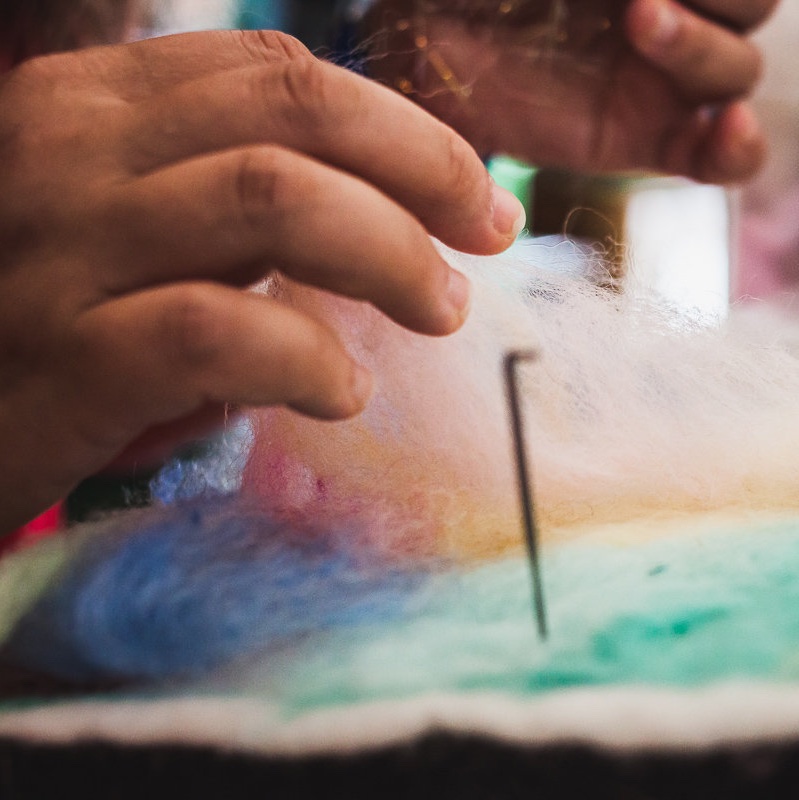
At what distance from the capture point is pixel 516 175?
83cm

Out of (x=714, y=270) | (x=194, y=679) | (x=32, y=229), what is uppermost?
(x=32, y=229)

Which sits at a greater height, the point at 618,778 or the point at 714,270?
the point at 618,778

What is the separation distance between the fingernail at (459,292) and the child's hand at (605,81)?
426 millimetres

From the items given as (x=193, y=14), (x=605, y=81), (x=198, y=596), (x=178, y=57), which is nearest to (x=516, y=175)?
(x=605, y=81)

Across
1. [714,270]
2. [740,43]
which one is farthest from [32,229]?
[714,270]

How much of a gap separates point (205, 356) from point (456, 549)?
118 millimetres

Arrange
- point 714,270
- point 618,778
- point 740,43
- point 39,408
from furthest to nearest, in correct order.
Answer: point 714,270 → point 740,43 → point 39,408 → point 618,778

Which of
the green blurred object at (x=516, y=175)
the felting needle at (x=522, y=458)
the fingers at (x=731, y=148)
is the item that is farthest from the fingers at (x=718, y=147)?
the felting needle at (x=522, y=458)

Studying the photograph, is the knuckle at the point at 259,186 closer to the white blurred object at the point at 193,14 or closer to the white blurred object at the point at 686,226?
the white blurred object at the point at 686,226

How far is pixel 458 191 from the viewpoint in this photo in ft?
0.81

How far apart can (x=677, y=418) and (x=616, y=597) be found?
0.09 metres

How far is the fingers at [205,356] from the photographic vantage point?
0.22m

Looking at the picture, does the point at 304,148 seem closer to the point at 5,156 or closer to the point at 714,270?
the point at 5,156

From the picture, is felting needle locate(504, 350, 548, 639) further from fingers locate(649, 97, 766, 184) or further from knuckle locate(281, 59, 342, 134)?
fingers locate(649, 97, 766, 184)
